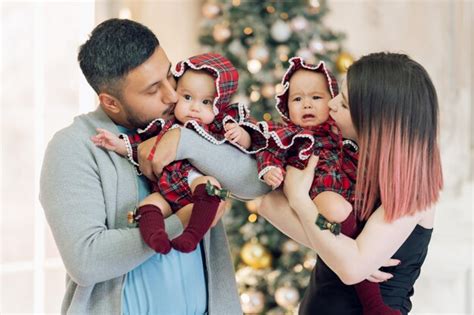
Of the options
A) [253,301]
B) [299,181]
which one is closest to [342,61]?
[253,301]

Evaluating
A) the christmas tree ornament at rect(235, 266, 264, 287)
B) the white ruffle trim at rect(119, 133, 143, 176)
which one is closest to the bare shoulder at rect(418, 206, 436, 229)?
the white ruffle trim at rect(119, 133, 143, 176)

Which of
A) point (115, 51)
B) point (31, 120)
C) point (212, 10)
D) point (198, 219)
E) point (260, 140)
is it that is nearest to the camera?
point (198, 219)

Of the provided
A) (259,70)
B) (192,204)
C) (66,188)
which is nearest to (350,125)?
(192,204)

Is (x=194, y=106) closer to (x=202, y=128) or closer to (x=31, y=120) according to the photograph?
(x=202, y=128)

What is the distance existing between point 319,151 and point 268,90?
182 centimetres

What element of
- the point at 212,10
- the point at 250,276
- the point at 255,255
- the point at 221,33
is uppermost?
the point at 212,10

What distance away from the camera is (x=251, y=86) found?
385 cm

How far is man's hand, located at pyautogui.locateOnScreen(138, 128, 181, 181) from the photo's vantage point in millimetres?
1937

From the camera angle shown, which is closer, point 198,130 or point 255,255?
point 198,130

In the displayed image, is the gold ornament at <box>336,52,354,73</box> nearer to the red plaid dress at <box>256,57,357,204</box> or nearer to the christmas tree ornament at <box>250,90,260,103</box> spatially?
the christmas tree ornament at <box>250,90,260,103</box>

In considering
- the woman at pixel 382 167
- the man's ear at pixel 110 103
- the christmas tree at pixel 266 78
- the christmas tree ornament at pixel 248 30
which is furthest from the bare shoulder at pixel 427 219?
the christmas tree ornament at pixel 248 30

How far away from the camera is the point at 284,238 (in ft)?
12.8

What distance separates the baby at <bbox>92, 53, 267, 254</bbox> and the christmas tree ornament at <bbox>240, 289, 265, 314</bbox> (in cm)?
197

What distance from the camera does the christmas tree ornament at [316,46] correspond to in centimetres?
388
